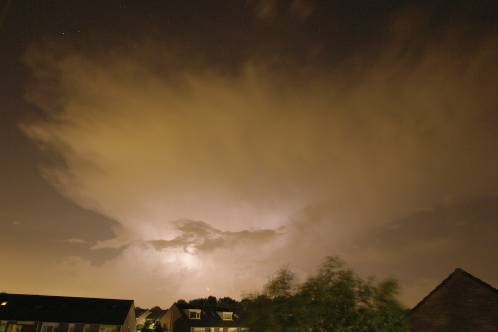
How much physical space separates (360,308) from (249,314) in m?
10.6

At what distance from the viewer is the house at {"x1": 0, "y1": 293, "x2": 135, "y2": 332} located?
2542 inches

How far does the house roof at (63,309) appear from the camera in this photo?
66062 millimetres

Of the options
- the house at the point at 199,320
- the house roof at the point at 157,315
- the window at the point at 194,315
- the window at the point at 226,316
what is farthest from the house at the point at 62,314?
the window at the point at 226,316

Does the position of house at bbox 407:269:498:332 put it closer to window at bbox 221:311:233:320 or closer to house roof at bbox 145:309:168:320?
window at bbox 221:311:233:320

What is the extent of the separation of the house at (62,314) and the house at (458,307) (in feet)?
187

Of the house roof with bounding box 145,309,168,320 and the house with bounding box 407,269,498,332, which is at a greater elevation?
the house roof with bounding box 145,309,168,320

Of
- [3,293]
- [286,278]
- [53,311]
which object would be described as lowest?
[286,278]

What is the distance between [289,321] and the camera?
27469 mm

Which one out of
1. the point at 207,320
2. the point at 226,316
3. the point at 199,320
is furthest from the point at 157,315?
the point at 226,316

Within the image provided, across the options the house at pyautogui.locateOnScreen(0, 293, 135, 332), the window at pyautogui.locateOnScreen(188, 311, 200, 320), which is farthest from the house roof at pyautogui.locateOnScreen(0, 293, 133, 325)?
the window at pyautogui.locateOnScreen(188, 311, 200, 320)

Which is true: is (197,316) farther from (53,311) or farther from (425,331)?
(425,331)

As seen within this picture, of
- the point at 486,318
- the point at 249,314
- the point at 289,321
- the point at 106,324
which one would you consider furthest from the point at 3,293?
the point at 486,318

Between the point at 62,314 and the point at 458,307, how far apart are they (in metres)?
66.3

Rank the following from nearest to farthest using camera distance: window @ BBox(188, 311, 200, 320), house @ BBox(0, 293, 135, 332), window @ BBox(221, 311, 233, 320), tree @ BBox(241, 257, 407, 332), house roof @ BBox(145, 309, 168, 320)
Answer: tree @ BBox(241, 257, 407, 332)
house @ BBox(0, 293, 135, 332)
window @ BBox(188, 311, 200, 320)
window @ BBox(221, 311, 233, 320)
house roof @ BBox(145, 309, 168, 320)
